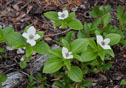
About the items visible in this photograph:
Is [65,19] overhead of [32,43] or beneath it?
overhead

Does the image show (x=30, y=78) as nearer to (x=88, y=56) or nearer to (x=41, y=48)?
(x=41, y=48)

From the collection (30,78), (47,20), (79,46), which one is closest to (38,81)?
(30,78)

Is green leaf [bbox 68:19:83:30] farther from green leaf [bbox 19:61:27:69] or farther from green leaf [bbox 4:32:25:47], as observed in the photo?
green leaf [bbox 19:61:27:69]

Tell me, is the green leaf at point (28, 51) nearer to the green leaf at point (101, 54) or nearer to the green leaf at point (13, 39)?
the green leaf at point (13, 39)

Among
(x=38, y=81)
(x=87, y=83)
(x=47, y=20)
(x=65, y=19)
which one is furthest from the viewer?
(x=47, y=20)

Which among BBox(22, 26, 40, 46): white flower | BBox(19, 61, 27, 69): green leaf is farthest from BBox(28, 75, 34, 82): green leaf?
BBox(22, 26, 40, 46): white flower

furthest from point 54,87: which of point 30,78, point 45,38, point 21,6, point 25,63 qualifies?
point 21,6

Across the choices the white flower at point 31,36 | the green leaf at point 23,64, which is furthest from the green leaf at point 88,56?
the green leaf at point 23,64
